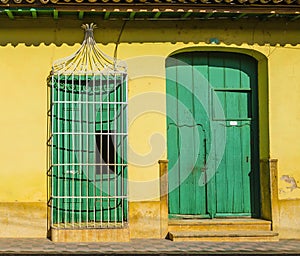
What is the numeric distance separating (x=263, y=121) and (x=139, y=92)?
245cm

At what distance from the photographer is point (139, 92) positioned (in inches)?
517

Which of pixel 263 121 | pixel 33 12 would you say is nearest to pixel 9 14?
pixel 33 12

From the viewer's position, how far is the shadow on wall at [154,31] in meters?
13.0

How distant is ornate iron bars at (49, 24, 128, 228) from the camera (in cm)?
1284

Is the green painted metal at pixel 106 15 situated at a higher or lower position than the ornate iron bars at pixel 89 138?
higher

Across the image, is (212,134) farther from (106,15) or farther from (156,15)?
(106,15)

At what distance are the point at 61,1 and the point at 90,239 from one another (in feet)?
13.6

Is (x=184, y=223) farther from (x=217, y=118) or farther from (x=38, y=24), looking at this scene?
(x=38, y=24)

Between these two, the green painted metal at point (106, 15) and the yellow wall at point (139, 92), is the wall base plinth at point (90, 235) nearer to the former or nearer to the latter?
the yellow wall at point (139, 92)

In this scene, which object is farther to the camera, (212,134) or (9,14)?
(212,134)

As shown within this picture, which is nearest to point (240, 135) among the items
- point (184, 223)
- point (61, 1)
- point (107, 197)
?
point (184, 223)

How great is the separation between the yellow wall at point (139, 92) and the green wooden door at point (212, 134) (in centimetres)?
39

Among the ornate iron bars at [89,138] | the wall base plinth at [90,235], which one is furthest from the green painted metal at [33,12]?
the wall base plinth at [90,235]

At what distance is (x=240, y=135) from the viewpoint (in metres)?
13.7
